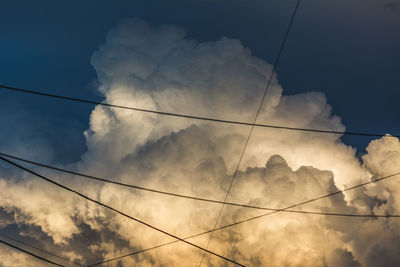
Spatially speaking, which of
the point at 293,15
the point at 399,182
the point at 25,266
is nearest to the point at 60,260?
the point at 25,266

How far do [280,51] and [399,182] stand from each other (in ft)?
58.9

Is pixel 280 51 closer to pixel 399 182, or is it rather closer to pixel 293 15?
pixel 293 15

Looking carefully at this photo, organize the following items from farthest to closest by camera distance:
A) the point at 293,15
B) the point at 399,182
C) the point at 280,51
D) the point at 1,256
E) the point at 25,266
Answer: the point at 25,266 → the point at 1,256 → the point at 399,182 → the point at 280,51 → the point at 293,15

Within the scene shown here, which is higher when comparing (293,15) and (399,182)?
(399,182)

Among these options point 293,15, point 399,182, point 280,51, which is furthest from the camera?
point 399,182

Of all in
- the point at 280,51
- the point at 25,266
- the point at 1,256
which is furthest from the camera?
the point at 25,266

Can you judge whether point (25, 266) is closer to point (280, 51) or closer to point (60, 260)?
point (60, 260)

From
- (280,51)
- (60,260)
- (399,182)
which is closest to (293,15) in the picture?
(280,51)

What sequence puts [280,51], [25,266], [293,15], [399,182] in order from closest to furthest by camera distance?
[293,15], [280,51], [399,182], [25,266]

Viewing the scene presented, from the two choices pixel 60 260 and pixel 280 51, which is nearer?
pixel 280 51

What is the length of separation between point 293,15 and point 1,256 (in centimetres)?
5361

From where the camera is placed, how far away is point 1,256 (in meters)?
51.6

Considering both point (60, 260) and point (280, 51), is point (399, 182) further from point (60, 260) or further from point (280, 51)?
point (60, 260)

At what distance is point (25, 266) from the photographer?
56312 mm
